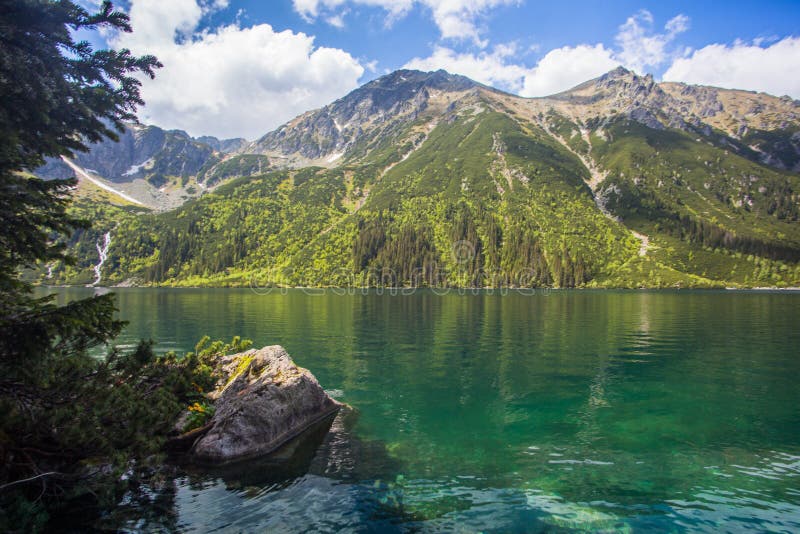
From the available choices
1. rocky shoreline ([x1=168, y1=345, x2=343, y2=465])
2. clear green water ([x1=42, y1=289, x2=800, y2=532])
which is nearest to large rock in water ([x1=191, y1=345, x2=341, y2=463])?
rocky shoreline ([x1=168, y1=345, x2=343, y2=465])

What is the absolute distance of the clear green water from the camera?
1317cm

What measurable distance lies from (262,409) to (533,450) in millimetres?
12719

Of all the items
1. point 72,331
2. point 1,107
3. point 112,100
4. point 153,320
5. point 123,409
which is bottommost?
point 153,320

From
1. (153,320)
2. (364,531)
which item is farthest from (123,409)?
(153,320)

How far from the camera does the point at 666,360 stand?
1521 inches

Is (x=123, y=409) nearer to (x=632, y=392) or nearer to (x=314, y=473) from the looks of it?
(x=314, y=473)

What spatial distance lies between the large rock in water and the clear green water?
1387 mm

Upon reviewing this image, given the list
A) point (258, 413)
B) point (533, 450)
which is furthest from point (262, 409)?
point (533, 450)

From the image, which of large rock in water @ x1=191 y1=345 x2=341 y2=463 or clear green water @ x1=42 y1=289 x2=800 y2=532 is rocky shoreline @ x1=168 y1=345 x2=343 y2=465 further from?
clear green water @ x1=42 y1=289 x2=800 y2=532

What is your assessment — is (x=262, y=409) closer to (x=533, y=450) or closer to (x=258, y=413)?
(x=258, y=413)

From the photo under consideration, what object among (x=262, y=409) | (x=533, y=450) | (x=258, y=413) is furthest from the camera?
(x=262, y=409)

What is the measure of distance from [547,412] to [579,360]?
17.0 meters

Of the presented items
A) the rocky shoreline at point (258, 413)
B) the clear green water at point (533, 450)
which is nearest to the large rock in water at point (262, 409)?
the rocky shoreline at point (258, 413)

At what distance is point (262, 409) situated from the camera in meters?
19.0
